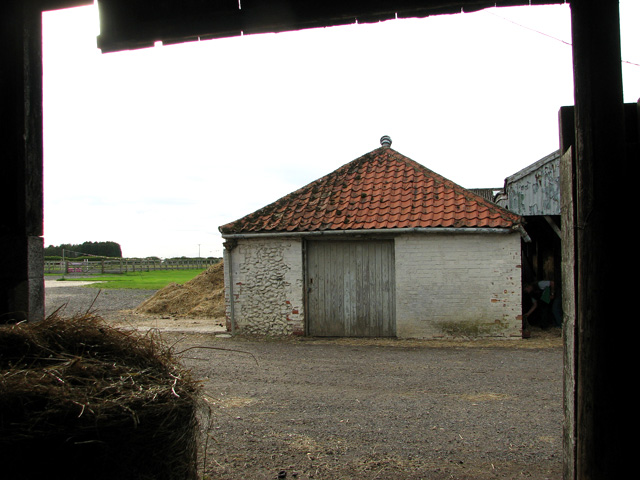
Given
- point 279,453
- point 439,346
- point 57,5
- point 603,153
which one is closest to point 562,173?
point 603,153

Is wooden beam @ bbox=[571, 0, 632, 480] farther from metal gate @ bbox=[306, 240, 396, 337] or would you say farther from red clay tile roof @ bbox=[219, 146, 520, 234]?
metal gate @ bbox=[306, 240, 396, 337]

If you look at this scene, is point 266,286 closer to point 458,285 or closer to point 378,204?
point 378,204

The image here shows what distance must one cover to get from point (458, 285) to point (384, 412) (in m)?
5.89

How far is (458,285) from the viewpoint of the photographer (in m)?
10.8

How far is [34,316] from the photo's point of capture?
339 cm

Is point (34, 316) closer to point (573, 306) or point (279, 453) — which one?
point (279, 453)

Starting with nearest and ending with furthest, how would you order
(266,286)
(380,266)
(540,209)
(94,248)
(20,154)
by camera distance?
1. (20,154)
2. (380,266)
3. (266,286)
4. (540,209)
5. (94,248)

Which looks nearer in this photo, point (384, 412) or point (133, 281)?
point (384, 412)

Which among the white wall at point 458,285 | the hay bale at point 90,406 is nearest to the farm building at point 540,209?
the white wall at point 458,285

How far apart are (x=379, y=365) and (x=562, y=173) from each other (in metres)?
5.97

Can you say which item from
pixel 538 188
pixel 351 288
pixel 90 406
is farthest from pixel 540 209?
pixel 90 406

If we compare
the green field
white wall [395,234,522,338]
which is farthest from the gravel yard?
the green field

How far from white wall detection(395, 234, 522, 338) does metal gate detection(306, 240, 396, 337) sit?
1.19ft

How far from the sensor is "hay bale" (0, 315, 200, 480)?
6.89ft
